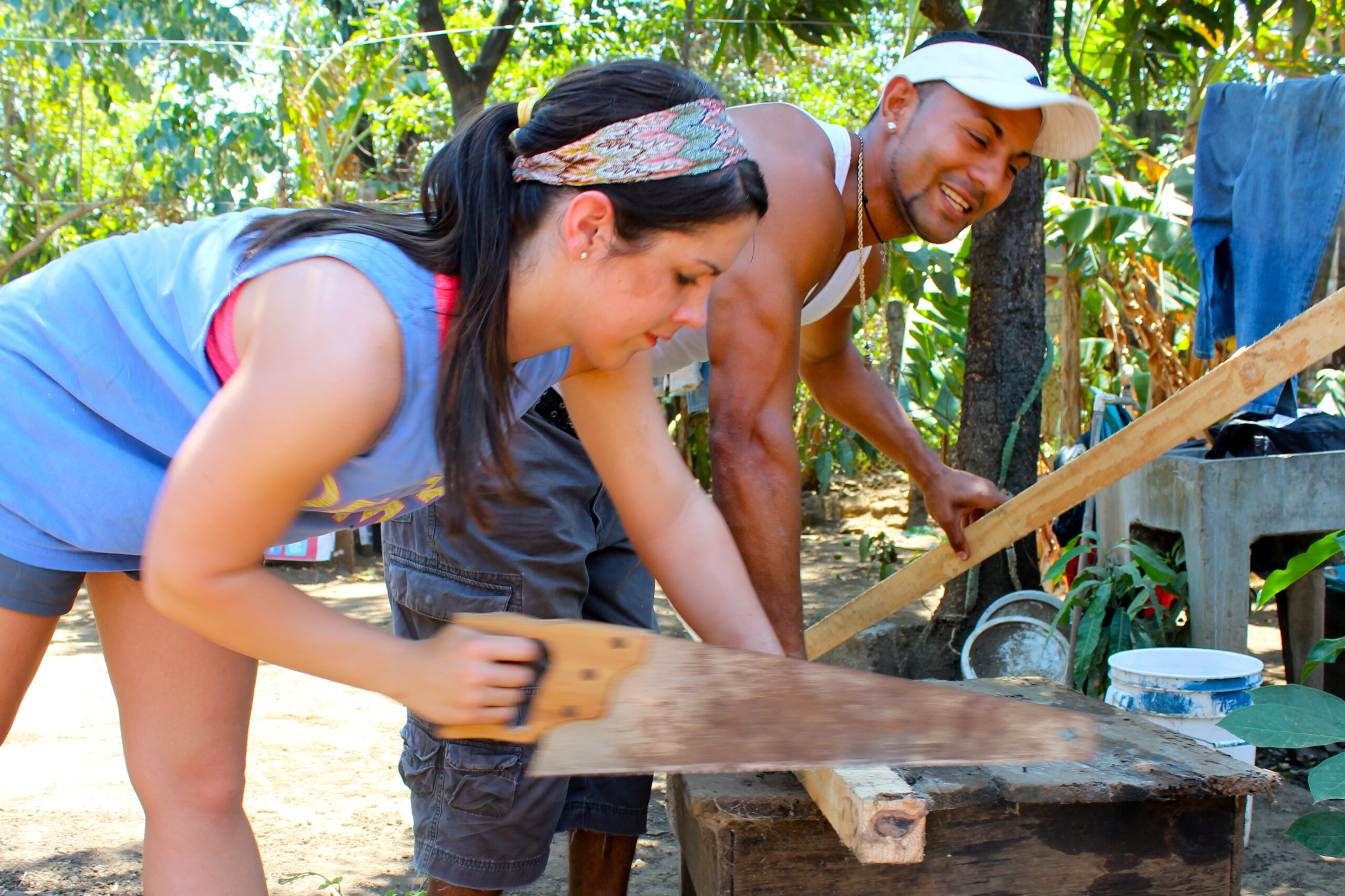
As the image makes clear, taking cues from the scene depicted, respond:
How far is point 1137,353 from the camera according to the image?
785cm

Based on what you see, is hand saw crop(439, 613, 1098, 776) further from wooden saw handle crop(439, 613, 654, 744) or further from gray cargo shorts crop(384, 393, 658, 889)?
gray cargo shorts crop(384, 393, 658, 889)

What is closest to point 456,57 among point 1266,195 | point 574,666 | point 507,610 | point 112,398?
point 1266,195

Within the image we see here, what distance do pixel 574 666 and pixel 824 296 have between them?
1.19 meters

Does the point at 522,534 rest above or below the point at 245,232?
below

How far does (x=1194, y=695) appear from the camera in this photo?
2418mm

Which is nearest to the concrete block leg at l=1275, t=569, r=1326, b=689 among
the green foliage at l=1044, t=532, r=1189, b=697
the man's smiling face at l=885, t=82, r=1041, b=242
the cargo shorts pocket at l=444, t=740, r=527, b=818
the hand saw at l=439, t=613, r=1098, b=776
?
the green foliage at l=1044, t=532, r=1189, b=697

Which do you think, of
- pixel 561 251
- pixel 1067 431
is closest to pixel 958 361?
pixel 1067 431

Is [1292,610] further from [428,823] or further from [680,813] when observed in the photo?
[428,823]

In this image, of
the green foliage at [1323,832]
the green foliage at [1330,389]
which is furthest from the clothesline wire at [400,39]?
the green foliage at [1323,832]

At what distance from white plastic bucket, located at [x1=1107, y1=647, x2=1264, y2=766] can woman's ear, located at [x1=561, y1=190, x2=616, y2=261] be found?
72.0 inches

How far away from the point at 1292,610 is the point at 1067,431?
3.91m

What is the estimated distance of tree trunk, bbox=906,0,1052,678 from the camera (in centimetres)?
368

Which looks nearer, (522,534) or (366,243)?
(366,243)

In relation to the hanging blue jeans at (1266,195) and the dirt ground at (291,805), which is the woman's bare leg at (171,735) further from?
the hanging blue jeans at (1266,195)
